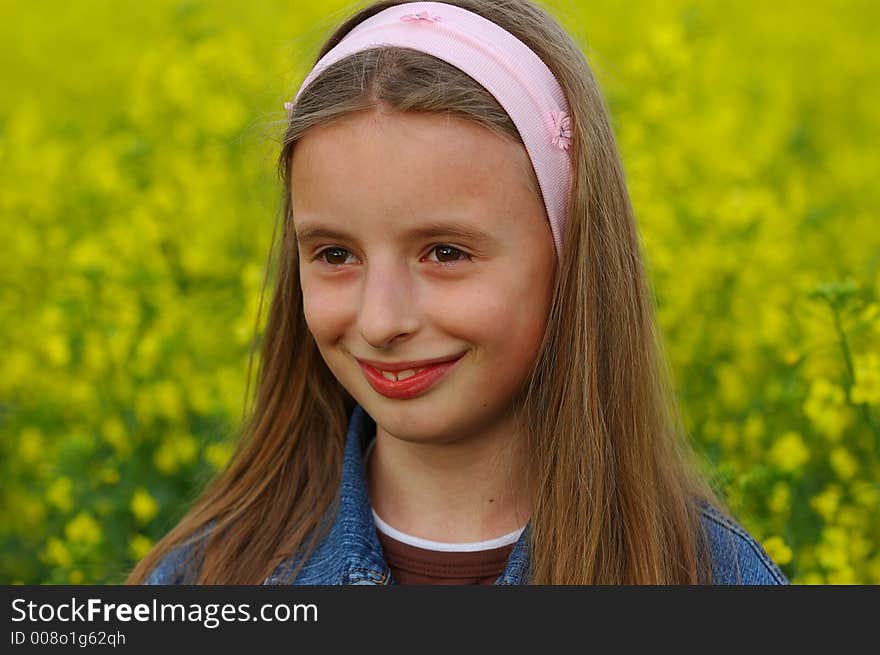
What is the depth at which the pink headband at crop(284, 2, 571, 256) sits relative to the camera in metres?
1.35

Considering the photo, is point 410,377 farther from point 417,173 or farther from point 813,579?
point 813,579

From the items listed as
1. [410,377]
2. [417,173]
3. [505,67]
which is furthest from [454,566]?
[505,67]

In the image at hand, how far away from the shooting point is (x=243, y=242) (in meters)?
3.34

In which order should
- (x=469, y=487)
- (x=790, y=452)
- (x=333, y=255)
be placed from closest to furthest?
1. (x=333, y=255)
2. (x=469, y=487)
3. (x=790, y=452)

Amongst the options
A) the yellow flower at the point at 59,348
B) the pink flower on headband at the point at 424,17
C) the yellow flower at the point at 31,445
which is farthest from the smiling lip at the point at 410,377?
the yellow flower at the point at 31,445

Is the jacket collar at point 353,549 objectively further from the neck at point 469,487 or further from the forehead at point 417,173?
the forehead at point 417,173

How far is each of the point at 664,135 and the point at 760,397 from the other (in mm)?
926

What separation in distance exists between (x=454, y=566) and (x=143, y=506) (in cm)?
95

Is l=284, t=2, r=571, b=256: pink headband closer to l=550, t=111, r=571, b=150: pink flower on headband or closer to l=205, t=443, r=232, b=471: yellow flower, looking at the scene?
l=550, t=111, r=571, b=150: pink flower on headband

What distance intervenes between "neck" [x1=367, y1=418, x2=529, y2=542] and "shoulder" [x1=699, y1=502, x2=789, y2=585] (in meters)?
0.24

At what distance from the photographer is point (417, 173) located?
1277 millimetres

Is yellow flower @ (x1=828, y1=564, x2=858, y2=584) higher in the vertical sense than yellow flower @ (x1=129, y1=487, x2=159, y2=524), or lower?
lower

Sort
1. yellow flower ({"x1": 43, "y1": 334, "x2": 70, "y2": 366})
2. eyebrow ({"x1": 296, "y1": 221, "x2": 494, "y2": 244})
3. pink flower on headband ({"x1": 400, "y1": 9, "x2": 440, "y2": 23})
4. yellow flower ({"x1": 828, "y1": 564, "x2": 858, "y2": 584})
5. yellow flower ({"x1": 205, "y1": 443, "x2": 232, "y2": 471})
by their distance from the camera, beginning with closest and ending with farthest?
1. eyebrow ({"x1": 296, "y1": 221, "x2": 494, "y2": 244})
2. pink flower on headband ({"x1": 400, "y1": 9, "x2": 440, "y2": 23})
3. yellow flower ({"x1": 828, "y1": 564, "x2": 858, "y2": 584})
4. yellow flower ({"x1": 205, "y1": 443, "x2": 232, "y2": 471})
5. yellow flower ({"x1": 43, "y1": 334, "x2": 70, "y2": 366})

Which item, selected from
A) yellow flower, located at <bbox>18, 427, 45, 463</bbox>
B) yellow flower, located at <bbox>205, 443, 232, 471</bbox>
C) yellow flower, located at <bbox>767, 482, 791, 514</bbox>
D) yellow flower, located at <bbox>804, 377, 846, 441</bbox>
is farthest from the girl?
yellow flower, located at <bbox>18, 427, 45, 463</bbox>
